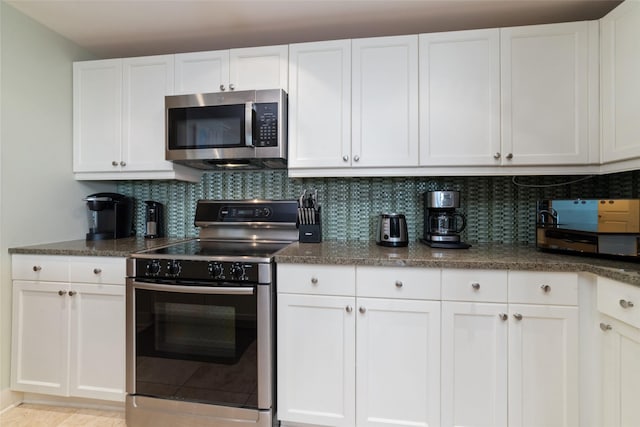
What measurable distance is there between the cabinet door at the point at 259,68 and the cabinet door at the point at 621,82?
5.58 feet

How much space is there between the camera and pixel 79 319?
1776 mm

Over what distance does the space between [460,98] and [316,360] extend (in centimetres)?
A: 161

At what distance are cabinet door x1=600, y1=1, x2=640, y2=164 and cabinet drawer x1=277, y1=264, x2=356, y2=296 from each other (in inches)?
56.5

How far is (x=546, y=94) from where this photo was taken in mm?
1697

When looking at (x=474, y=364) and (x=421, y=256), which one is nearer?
(x=474, y=364)

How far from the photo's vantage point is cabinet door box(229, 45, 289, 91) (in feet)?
6.29

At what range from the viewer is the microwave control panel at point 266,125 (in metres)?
1.85

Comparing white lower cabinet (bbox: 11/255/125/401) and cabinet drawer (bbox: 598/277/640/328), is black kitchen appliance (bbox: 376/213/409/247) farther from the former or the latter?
white lower cabinet (bbox: 11/255/125/401)

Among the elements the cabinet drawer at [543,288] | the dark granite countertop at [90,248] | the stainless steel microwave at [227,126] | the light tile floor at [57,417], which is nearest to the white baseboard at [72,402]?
the light tile floor at [57,417]

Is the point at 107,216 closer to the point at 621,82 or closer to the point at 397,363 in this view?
the point at 397,363

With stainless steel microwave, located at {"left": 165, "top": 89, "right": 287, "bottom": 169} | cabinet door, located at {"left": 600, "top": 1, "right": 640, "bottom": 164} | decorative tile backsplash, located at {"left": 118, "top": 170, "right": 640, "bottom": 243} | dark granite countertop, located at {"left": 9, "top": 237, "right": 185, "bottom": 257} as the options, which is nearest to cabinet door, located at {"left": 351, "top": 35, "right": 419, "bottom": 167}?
decorative tile backsplash, located at {"left": 118, "top": 170, "right": 640, "bottom": 243}

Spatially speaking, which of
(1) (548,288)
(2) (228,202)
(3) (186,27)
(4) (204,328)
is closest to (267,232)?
(2) (228,202)

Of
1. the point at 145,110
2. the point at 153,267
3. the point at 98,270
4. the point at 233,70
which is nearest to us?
the point at 153,267

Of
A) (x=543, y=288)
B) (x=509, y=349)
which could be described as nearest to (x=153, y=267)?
(x=509, y=349)
